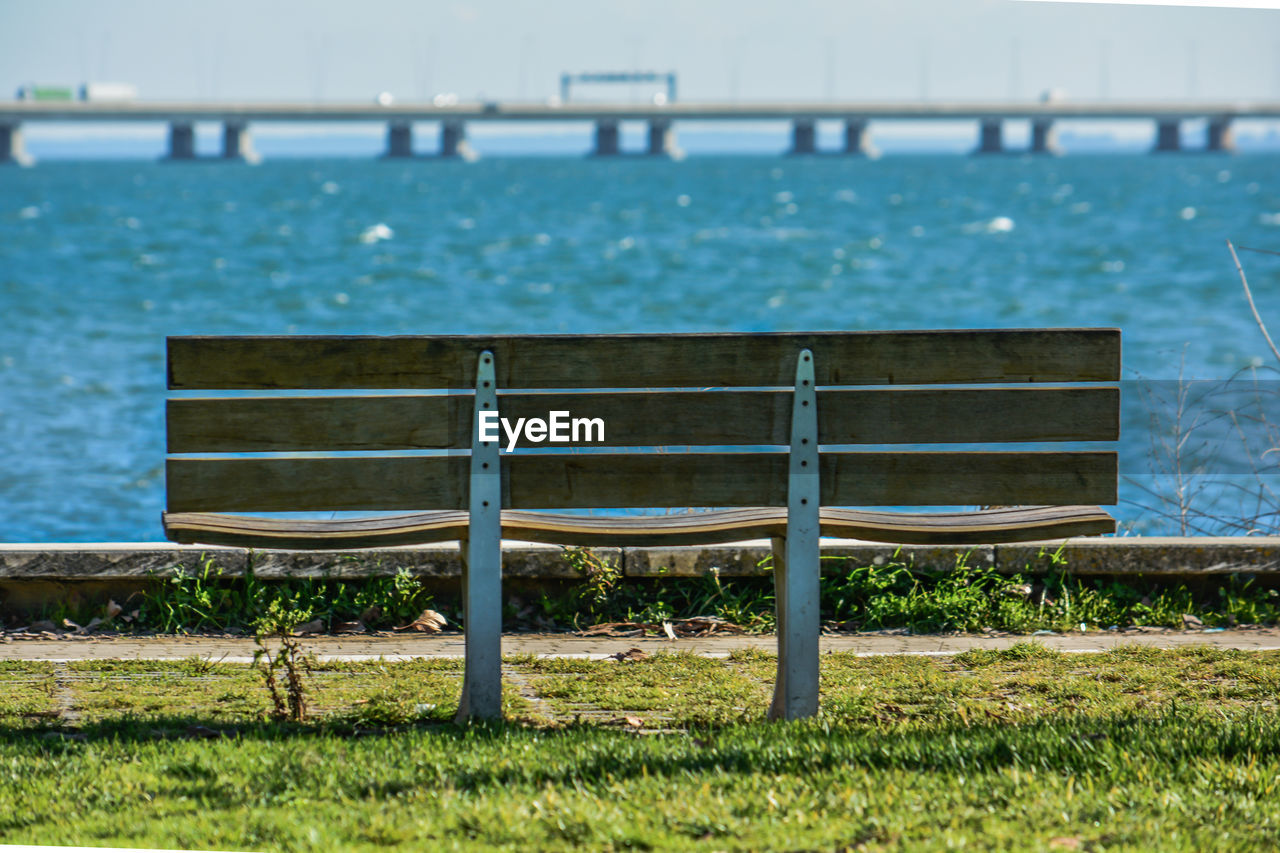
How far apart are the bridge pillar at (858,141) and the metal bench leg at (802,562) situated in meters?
139

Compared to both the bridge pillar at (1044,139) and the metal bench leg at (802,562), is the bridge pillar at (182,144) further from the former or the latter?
the metal bench leg at (802,562)

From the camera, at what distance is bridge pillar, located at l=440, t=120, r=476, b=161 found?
133875 millimetres

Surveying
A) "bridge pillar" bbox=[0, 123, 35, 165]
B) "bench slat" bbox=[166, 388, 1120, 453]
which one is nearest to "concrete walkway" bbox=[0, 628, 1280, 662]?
"bench slat" bbox=[166, 388, 1120, 453]

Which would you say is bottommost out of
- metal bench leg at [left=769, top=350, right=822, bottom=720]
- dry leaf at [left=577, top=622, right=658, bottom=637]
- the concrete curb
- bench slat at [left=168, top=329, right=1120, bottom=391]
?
dry leaf at [left=577, top=622, right=658, bottom=637]

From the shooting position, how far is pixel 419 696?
174 inches

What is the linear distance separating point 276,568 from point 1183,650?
11.3ft

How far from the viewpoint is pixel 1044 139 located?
15325 centimetres

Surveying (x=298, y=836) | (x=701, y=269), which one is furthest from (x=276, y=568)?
(x=701, y=269)

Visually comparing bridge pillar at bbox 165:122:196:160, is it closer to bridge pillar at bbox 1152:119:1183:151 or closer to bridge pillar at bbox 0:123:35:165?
bridge pillar at bbox 0:123:35:165

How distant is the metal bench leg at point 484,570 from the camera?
388cm

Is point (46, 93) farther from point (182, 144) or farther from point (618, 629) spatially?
point (618, 629)

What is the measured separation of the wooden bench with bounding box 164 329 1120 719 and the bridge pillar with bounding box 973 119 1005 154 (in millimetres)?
147892

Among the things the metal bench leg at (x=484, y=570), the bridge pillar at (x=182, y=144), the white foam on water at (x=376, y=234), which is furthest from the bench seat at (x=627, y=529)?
the bridge pillar at (x=182, y=144)

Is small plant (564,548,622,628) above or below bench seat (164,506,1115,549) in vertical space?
below
